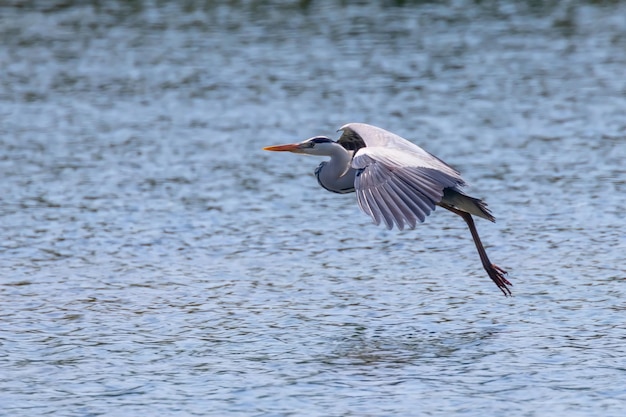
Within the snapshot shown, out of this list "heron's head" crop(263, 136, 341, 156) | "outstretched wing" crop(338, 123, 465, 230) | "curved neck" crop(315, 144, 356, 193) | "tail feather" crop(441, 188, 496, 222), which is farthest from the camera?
"heron's head" crop(263, 136, 341, 156)

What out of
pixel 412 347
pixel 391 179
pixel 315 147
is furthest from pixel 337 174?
pixel 412 347

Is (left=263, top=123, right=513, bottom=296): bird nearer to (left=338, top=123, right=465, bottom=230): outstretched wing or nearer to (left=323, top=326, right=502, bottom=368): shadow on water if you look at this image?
(left=338, top=123, right=465, bottom=230): outstretched wing

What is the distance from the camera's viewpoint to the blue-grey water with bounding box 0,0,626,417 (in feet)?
22.4

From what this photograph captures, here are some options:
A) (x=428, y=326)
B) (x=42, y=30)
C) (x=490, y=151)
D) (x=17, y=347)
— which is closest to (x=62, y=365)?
(x=17, y=347)

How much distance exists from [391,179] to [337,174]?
149cm

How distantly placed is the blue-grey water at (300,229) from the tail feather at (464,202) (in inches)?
21.9

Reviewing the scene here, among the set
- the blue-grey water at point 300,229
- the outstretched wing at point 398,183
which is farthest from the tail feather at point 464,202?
the blue-grey water at point 300,229

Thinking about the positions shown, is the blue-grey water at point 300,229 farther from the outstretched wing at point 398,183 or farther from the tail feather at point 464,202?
the outstretched wing at point 398,183

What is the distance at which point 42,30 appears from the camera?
840 inches

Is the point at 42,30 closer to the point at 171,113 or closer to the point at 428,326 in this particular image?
the point at 171,113

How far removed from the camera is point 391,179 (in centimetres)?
715

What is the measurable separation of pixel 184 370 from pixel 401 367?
115 centimetres

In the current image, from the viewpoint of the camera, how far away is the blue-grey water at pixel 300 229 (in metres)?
6.83

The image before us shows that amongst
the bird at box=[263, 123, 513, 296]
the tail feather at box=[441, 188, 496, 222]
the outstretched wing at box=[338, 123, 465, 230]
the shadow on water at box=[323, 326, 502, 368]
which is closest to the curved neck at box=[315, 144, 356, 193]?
the bird at box=[263, 123, 513, 296]
